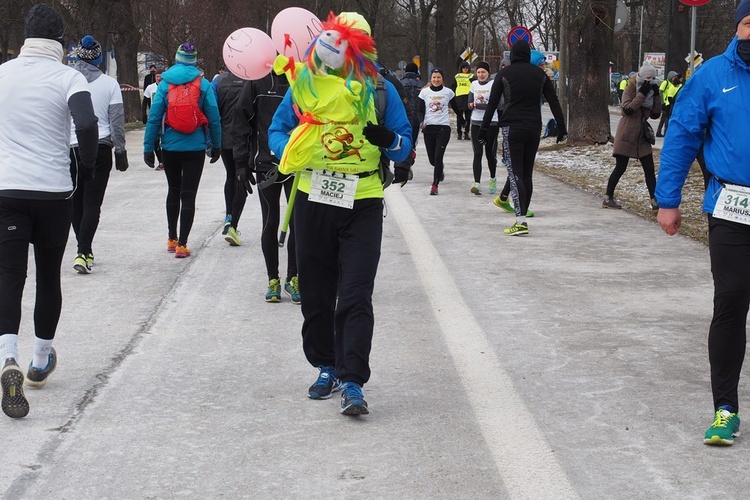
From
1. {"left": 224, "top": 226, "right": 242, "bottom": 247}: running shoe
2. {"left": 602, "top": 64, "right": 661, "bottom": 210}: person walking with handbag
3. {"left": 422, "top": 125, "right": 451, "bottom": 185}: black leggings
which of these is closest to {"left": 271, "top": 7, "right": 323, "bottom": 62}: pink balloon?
{"left": 224, "top": 226, "right": 242, "bottom": 247}: running shoe

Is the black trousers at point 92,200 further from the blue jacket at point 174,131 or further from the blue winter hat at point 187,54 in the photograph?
the blue winter hat at point 187,54

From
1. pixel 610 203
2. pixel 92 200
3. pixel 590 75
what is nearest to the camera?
pixel 92 200

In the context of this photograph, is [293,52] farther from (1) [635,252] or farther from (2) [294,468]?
(1) [635,252]

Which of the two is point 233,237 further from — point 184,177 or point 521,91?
point 521,91

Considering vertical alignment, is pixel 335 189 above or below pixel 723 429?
above

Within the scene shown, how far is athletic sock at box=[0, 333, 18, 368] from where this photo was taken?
17.8ft

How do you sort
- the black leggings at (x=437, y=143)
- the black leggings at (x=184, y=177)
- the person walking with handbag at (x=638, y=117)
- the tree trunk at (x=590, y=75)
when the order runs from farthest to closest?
the tree trunk at (x=590, y=75) → the black leggings at (x=437, y=143) → the person walking with handbag at (x=638, y=117) → the black leggings at (x=184, y=177)

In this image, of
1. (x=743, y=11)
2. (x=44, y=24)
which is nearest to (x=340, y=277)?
(x=44, y=24)

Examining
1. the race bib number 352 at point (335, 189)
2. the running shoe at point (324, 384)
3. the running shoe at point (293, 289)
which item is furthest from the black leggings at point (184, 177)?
the race bib number 352 at point (335, 189)

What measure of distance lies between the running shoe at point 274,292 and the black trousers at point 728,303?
12.7 feet

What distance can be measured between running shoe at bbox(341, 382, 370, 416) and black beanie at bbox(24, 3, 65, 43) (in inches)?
89.2

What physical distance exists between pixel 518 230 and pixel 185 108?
375cm

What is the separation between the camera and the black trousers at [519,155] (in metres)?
11.8

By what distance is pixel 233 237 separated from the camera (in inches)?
427
